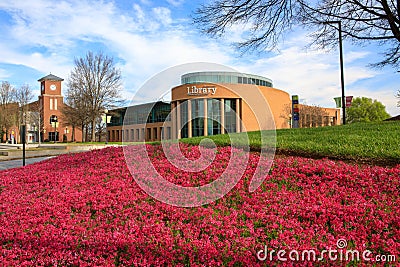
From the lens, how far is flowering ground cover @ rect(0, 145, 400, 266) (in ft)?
13.5

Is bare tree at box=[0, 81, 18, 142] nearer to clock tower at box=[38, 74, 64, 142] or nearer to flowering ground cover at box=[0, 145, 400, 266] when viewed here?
clock tower at box=[38, 74, 64, 142]

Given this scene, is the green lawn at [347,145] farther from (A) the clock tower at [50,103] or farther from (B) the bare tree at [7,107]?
(A) the clock tower at [50,103]

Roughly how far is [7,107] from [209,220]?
62.0 meters

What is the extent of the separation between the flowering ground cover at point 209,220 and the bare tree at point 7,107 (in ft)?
183

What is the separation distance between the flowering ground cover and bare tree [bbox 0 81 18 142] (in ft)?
183

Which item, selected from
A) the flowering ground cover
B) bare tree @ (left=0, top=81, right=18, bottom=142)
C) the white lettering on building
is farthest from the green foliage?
the flowering ground cover

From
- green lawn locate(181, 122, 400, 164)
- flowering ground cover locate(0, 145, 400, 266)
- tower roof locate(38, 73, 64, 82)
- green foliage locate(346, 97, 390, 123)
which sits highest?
tower roof locate(38, 73, 64, 82)

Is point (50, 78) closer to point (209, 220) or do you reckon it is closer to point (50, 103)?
point (50, 103)

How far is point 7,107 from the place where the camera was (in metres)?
57.4

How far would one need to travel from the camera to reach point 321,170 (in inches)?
259

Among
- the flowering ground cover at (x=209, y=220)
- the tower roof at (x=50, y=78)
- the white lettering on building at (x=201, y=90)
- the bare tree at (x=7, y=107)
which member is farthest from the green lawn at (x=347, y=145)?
→ the tower roof at (x=50, y=78)

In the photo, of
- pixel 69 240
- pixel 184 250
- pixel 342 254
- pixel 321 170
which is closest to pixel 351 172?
pixel 321 170

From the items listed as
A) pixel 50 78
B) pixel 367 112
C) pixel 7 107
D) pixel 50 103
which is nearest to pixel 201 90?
pixel 7 107

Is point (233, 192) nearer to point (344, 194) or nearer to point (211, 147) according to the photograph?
point (344, 194)
